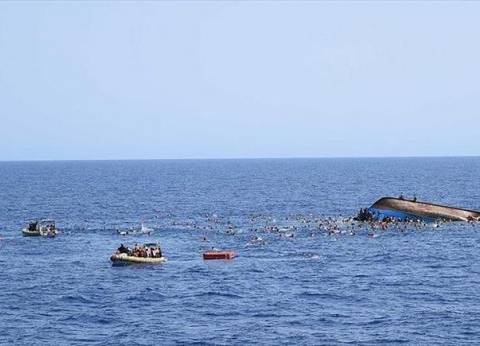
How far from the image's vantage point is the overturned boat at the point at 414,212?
130 m

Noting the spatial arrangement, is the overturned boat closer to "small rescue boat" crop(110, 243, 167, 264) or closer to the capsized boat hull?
"small rescue boat" crop(110, 243, 167, 264)

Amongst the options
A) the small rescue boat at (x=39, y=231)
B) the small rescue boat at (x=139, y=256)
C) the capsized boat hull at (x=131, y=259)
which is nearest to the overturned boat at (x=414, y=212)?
the small rescue boat at (x=39, y=231)

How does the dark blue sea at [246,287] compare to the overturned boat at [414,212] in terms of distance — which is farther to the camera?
the overturned boat at [414,212]

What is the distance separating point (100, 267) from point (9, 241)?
94.8 ft

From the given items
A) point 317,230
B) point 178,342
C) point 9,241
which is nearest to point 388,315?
point 178,342

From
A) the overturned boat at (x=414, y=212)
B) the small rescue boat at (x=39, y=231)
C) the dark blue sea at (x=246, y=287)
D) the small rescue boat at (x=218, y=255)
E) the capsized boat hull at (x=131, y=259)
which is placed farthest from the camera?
the overturned boat at (x=414, y=212)

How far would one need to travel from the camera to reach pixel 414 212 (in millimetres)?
130875

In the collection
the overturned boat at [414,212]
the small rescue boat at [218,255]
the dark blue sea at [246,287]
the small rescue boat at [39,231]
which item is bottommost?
the dark blue sea at [246,287]

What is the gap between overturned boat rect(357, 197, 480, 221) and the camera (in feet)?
427

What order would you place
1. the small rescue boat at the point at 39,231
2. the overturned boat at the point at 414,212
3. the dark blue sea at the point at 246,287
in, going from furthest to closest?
the overturned boat at the point at 414,212 < the small rescue boat at the point at 39,231 < the dark blue sea at the point at 246,287

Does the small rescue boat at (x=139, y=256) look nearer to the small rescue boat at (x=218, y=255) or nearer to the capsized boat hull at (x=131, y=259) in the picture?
the capsized boat hull at (x=131, y=259)

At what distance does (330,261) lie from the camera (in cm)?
9356

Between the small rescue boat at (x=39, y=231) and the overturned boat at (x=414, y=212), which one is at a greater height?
the overturned boat at (x=414, y=212)

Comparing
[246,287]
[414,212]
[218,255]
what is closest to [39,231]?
[218,255]
